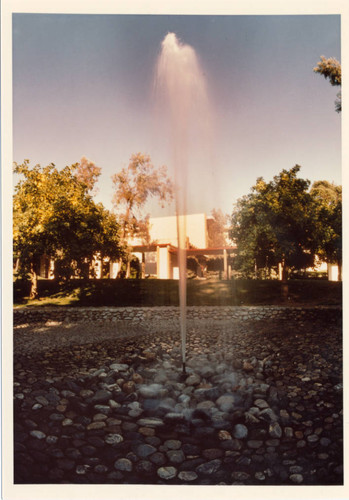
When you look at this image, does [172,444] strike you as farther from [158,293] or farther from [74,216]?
[74,216]

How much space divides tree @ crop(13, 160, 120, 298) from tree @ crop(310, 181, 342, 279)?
6.59ft

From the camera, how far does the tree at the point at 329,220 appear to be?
300 cm

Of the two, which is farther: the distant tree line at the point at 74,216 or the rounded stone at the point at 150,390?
the distant tree line at the point at 74,216

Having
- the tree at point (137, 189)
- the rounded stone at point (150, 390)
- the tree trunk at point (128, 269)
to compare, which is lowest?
the rounded stone at point (150, 390)

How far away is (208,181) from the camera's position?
3160 mm

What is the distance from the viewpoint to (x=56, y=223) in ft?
10.8

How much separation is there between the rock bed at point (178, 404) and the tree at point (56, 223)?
0.70 metres

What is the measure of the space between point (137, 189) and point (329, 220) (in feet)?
6.04

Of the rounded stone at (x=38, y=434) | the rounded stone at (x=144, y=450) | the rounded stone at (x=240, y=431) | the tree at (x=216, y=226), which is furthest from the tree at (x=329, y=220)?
the rounded stone at (x=38, y=434)

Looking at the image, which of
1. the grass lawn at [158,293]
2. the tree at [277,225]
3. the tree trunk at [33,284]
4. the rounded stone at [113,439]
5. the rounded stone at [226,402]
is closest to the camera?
the rounded stone at [113,439]

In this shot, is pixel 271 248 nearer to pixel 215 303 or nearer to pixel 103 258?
pixel 215 303

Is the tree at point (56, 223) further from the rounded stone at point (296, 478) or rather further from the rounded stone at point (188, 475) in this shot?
the rounded stone at point (296, 478)

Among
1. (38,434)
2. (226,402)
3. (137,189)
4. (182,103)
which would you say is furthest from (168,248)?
(38,434)
